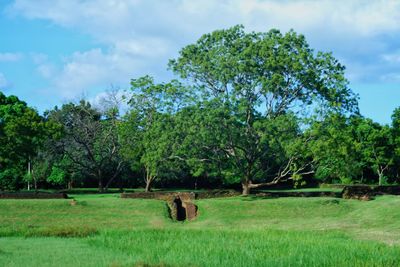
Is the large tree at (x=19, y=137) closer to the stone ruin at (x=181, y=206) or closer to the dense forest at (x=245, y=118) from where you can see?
the dense forest at (x=245, y=118)

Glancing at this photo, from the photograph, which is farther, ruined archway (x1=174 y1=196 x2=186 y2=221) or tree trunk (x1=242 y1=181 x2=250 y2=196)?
tree trunk (x1=242 y1=181 x2=250 y2=196)

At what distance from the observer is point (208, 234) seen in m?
19.5

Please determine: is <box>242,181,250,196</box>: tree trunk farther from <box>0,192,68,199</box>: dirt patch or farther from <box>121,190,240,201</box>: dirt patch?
<box>0,192,68,199</box>: dirt patch

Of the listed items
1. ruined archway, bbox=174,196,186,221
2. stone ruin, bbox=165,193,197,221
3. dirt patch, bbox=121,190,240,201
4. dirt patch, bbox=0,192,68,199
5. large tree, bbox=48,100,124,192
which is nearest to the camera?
stone ruin, bbox=165,193,197,221

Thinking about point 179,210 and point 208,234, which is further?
point 179,210

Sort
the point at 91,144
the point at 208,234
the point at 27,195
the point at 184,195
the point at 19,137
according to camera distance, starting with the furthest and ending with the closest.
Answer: the point at 91,144 < the point at 19,137 < the point at 184,195 < the point at 27,195 < the point at 208,234

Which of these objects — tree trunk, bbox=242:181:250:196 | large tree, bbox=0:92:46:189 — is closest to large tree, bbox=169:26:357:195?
tree trunk, bbox=242:181:250:196

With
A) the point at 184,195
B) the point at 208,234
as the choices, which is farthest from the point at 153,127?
the point at 208,234

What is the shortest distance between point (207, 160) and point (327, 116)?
7.61m

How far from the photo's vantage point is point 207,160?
34656 millimetres

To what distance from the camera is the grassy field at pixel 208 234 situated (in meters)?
13.4

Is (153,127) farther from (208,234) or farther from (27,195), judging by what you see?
(208,234)

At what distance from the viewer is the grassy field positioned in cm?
Result: 1335

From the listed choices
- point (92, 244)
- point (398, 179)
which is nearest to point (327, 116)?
point (92, 244)
